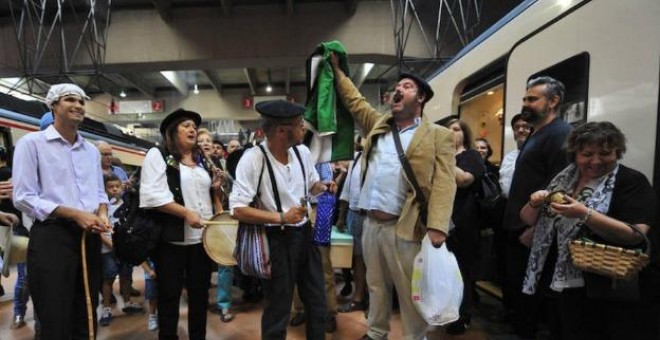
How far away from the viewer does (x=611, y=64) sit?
221 cm

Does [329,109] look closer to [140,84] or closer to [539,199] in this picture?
[539,199]

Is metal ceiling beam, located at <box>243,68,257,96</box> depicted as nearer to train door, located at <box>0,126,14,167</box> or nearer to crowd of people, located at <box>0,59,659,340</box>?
train door, located at <box>0,126,14,167</box>

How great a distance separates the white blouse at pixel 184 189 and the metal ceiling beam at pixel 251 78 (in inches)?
416

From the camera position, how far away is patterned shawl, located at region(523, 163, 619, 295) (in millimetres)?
1905

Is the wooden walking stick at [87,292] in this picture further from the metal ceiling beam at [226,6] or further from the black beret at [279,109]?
the metal ceiling beam at [226,6]

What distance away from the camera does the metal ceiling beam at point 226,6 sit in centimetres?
849

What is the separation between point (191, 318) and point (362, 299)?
177 centimetres

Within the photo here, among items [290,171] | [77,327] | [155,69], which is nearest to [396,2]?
[155,69]

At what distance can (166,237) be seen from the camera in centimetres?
256

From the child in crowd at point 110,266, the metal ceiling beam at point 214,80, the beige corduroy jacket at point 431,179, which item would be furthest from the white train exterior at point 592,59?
the metal ceiling beam at point 214,80

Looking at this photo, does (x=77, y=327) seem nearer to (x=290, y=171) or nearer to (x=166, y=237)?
(x=166, y=237)

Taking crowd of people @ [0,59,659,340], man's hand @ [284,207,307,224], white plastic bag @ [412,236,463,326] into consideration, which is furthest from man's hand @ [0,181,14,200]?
white plastic bag @ [412,236,463,326]

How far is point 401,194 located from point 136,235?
1.63 metres

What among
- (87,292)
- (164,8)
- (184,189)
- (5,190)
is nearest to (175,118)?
(184,189)
